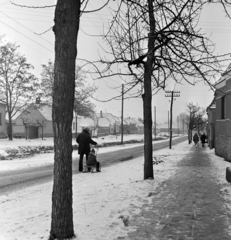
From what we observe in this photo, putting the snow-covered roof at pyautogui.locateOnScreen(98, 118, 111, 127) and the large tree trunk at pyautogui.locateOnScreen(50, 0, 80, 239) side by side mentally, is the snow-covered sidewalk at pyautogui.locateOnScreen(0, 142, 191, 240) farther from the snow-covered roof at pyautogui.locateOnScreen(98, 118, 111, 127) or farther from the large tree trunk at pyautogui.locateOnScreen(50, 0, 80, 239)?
the snow-covered roof at pyautogui.locateOnScreen(98, 118, 111, 127)

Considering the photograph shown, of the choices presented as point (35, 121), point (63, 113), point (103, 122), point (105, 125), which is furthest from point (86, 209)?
point (103, 122)

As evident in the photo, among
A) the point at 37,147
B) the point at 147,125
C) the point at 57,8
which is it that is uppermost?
the point at 57,8

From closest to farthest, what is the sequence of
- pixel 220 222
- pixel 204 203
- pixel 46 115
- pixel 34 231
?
pixel 34 231 < pixel 220 222 < pixel 204 203 < pixel 46 115

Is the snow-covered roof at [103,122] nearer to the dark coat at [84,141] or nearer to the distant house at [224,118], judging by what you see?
the distant house at [224,118]

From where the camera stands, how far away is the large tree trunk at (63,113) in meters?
4.24

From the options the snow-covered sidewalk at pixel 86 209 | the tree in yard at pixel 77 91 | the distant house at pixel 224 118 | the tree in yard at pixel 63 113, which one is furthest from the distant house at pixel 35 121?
the tree in yard at pixel 63 113

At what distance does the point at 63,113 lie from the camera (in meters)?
4.23

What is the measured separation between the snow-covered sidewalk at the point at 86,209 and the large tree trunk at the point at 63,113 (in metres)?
0.39

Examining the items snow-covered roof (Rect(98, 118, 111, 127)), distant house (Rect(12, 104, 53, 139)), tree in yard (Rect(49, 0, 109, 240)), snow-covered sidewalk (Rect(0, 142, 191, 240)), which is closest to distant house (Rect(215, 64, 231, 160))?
snow-covered sidewalk (Rect(0, 142, 191, 240))

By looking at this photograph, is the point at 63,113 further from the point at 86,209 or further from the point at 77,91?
the point at 77,91

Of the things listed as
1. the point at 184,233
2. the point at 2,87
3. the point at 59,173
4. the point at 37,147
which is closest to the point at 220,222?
the point at 184,233

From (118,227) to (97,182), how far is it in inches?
175

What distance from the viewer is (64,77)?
4.25 m

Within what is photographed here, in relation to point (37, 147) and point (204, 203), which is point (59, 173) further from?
point (37, 147)
